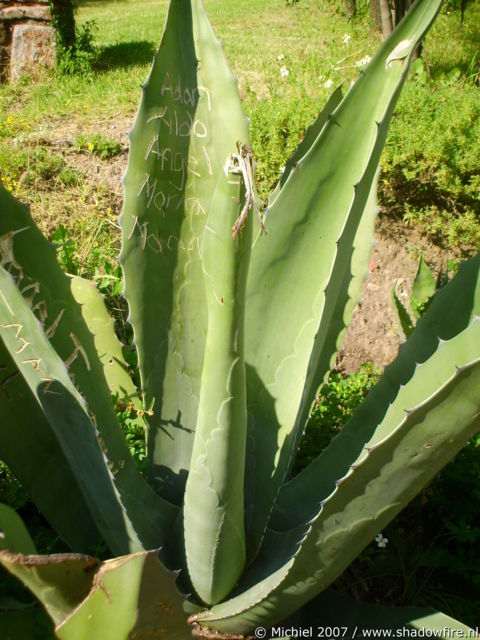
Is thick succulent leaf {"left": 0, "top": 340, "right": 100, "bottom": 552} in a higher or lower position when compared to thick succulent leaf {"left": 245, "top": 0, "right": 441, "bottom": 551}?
lower

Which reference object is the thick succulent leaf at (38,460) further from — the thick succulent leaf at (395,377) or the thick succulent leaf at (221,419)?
the thick succulent leaf at (395,377)

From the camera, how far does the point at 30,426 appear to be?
1.23 meters

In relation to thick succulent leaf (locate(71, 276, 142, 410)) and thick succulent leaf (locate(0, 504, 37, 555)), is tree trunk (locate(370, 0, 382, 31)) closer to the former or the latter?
thick succulent leaf (locate(71, 276, 142, 410))

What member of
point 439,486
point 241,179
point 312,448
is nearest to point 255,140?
point 312,448

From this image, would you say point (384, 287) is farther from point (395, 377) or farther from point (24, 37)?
point (24, 37)

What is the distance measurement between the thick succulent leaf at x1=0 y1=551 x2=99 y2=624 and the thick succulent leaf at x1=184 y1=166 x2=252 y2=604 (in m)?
0.29

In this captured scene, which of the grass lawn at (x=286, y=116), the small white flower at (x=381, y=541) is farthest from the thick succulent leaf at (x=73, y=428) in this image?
the grass lawn at (x=286, y=116)

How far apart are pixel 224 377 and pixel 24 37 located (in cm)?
593

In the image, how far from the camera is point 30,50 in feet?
19.3

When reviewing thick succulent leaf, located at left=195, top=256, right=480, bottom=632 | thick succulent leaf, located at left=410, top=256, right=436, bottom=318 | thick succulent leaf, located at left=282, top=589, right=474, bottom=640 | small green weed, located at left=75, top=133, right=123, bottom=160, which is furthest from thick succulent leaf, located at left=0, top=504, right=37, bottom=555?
small green weed, located at left=75, top=133, right=123, bottom=160

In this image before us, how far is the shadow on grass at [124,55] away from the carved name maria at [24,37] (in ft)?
2.01

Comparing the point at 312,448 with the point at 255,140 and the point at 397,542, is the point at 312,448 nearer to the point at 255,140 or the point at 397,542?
the point at 397,542

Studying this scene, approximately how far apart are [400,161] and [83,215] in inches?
67.0

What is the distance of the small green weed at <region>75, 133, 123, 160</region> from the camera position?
153 inches
